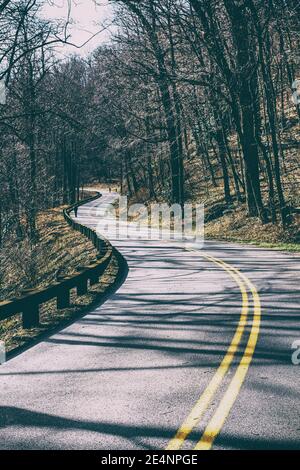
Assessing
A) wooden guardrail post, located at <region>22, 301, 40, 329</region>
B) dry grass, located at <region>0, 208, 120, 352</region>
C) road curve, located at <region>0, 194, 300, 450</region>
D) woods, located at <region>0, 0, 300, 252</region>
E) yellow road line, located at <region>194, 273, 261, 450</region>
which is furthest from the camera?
woods, located at <region>0, 0, 300, 252</region>

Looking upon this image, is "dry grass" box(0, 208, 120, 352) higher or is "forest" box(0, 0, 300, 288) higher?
"forest" box(0, 0, 300, 288)

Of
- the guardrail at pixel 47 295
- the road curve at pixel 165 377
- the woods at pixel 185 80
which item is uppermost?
the woods at pixel 185 80

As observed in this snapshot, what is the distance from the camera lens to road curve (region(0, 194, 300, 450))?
541 centimetres

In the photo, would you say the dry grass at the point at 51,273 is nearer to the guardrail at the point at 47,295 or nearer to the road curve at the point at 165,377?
the guardrail at the point at 47,295

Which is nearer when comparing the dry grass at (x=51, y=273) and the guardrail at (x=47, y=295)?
the guardrail at (x=47, y=295)

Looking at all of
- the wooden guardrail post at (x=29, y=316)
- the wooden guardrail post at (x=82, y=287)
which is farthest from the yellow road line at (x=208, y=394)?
the wooden guardrail post at (x=82, y=287)

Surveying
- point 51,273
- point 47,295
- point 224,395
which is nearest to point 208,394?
point 224,395

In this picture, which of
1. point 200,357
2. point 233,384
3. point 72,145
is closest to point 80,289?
point 200,357

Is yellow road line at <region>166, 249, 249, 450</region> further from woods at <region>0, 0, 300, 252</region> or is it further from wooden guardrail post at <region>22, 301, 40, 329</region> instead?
woods at <region>0, 0, 300, 252</region>

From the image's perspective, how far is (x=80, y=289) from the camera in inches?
560

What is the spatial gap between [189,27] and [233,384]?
911 inches

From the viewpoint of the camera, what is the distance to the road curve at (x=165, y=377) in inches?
213

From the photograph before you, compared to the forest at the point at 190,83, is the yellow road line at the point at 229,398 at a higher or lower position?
lower

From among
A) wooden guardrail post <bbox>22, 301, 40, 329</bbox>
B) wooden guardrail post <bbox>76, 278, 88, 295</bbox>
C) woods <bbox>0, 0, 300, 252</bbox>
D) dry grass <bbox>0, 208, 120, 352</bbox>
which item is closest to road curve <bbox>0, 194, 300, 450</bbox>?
dry grass <bbox>0, 208, 120, 352</bbox>
